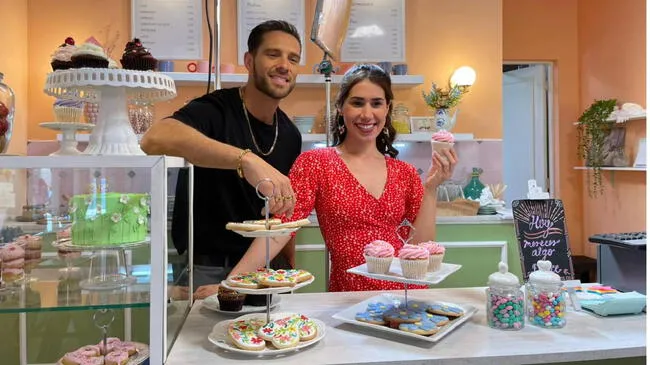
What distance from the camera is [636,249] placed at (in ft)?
6.77

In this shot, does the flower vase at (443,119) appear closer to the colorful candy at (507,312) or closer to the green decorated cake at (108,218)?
the colorful candy at (507,312)

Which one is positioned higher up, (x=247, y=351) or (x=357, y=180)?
(x=357, y=180)

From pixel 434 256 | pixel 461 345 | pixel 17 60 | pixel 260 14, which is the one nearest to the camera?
pixel 461 345

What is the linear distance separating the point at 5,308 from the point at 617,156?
4942mm

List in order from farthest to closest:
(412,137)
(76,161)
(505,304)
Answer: (412,137) → (505,304) → (76,161)

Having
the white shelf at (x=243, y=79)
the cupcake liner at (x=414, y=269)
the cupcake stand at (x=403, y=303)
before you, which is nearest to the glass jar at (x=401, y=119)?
the white shelf at (x=243, y=79)

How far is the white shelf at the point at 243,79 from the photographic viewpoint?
397 cm

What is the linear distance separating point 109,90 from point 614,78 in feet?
16.2

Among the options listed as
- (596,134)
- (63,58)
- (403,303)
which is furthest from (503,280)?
(596,134)

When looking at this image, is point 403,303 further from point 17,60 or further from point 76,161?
point 17,60

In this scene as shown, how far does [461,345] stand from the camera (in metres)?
1.13

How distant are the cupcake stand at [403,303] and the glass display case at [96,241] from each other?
0.43 m

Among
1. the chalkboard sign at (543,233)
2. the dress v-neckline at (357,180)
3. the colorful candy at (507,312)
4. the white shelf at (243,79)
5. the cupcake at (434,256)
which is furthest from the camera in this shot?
the white shelf at (243,79)

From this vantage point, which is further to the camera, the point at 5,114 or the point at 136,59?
the point at 136,59
